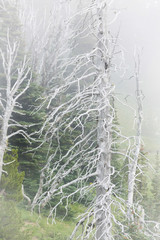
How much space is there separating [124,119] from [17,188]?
3444 centimetres

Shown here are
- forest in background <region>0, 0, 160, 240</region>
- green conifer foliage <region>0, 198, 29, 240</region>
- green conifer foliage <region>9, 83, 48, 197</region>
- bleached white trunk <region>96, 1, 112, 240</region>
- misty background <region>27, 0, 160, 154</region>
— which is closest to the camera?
forest in background <region>0, 0, 160, 240</region>

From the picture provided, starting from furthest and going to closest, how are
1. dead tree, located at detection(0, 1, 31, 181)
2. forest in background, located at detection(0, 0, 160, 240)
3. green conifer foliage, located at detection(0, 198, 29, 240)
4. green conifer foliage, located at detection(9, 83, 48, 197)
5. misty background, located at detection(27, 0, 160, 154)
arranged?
1. misty background, located at detection(27, 0, 160, 154)
2. green conifer foliage, located at detection(9, 83, 48, 197)
3. dead tree, located at detection(0, 1, 31, 181)
4. green conifer foliage, located at detection(0, 198, 29, 240)
5. forest in background, located at detection(0, 0, 160, 240)

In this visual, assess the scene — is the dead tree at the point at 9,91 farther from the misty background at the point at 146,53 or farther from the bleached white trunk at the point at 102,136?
the misty background at the point at 146,53

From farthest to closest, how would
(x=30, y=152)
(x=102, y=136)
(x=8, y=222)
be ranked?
(x=30, y=152)
(x=8, y=222)
(x=102, y=136)

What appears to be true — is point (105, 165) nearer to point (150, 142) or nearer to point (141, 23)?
point (150, 142)

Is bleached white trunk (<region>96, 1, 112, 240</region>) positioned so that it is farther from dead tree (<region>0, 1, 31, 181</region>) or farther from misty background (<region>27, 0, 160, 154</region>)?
misty background (<region>27, 0, 160, 154</region>)

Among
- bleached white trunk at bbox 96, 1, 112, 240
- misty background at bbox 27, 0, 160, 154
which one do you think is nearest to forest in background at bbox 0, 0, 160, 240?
bleached white trunk at bbox 96, 1, 112, 240

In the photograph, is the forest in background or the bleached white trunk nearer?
the forest in background

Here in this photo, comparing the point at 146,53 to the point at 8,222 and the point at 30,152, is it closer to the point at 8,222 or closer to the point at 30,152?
the point at 30,152

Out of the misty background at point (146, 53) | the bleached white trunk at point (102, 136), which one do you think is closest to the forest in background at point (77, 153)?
the bleached white trunk at point (102, 136)

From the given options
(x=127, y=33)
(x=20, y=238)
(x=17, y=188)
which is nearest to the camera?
(x=20, y=238)

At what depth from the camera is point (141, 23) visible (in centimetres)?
7575

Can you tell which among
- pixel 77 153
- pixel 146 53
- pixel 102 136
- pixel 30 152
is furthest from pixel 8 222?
pixel 146 53

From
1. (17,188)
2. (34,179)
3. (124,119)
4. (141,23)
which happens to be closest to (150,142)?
(124,119)
